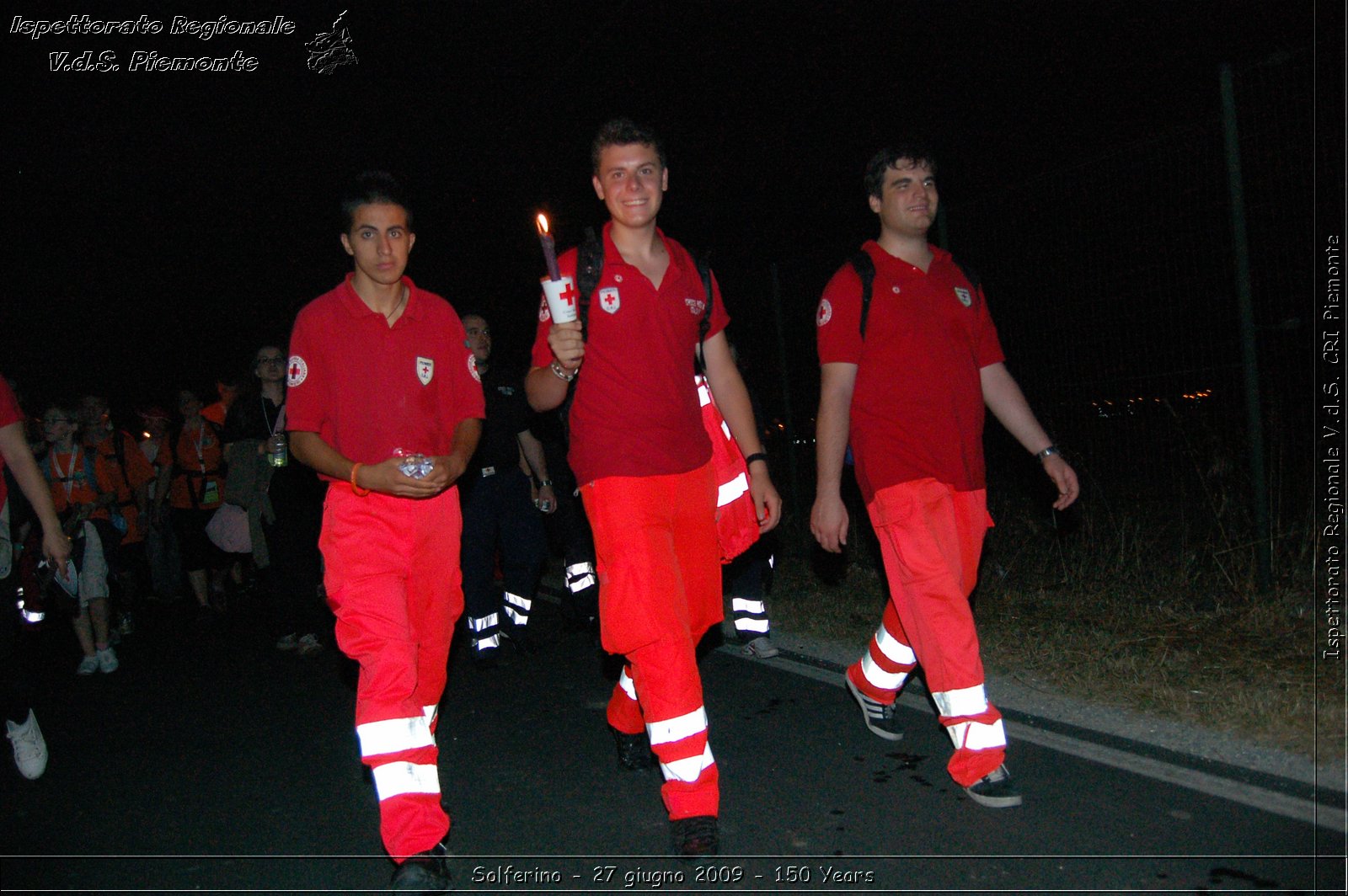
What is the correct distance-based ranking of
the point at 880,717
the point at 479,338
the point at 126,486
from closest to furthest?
the point at 880,717, the point at 479,338, the point at 126,486

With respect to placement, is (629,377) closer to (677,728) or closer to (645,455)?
(645,455)

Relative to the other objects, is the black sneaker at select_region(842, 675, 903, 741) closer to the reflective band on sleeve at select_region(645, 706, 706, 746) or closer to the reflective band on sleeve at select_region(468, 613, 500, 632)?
the reflective band on sleeve at select_region(645, 706, 706, 746)

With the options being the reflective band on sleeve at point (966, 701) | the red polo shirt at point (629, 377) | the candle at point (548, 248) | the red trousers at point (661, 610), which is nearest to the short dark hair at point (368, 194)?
the red polo shirt at point (629, 377)

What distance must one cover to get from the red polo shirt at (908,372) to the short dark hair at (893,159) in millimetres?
276

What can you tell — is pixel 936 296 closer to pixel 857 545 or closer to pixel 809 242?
pixel 857 545

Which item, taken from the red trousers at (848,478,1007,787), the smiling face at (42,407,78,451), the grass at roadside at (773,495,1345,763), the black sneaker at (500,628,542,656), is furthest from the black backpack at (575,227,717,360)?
the smiling face at (42,407,78,451)

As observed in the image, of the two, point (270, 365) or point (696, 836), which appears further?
point (270, 365)

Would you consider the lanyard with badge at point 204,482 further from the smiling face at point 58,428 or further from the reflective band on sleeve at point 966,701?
the reflective band on sleeve at point 966,701

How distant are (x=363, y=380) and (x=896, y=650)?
7.82ft

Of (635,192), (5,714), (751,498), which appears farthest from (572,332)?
(5,714)

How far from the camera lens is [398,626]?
12.2 ft

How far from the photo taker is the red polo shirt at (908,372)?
4.12m

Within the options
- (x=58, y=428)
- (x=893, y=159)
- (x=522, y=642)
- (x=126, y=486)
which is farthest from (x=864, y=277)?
(x=126, y=486)

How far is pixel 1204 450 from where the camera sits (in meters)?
8.09
